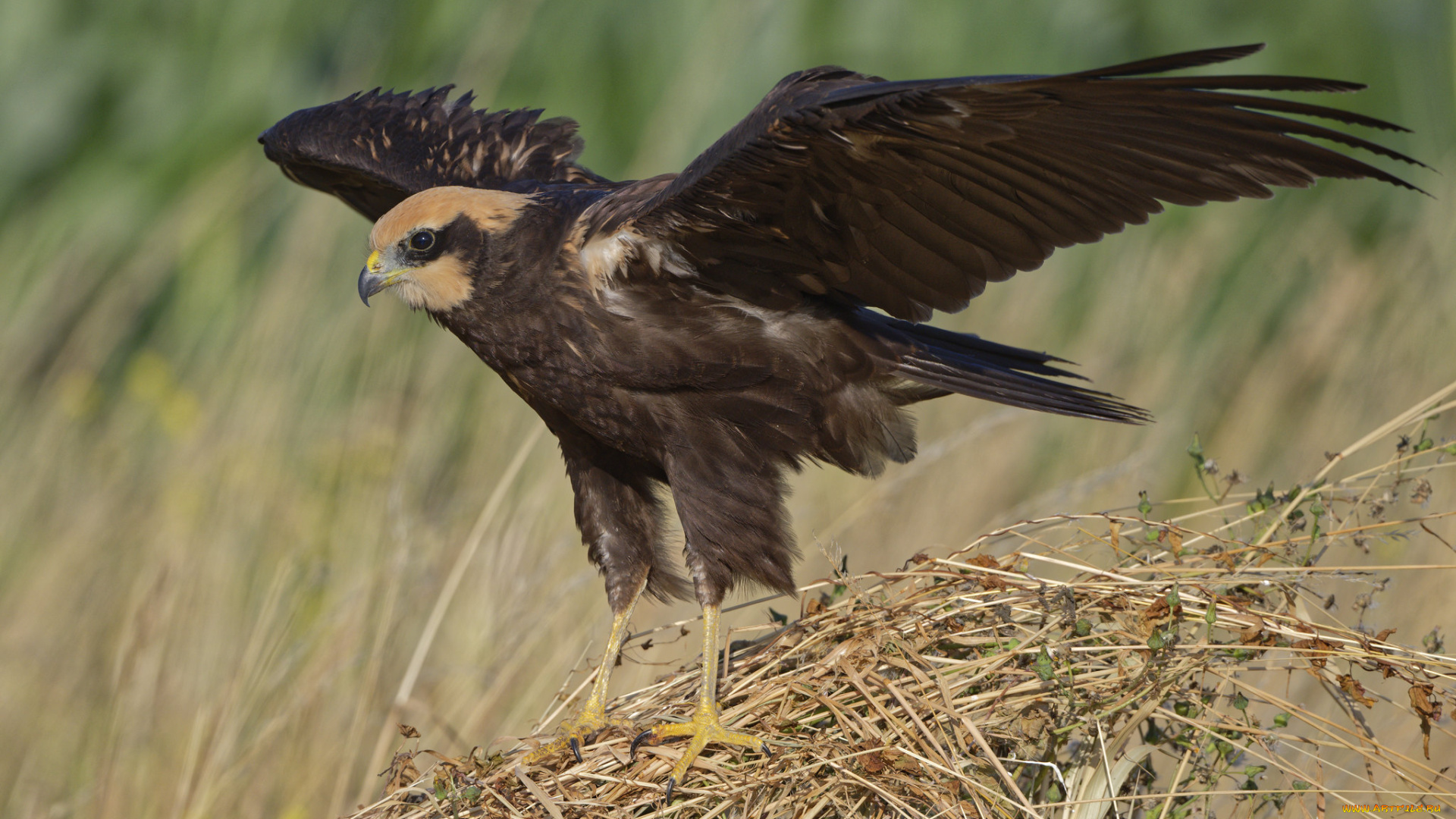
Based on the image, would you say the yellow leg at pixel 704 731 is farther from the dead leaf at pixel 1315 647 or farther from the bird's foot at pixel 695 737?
the dead leaf at pixel 1315 647

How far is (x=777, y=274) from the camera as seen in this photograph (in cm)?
287

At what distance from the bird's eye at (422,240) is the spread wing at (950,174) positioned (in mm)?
381

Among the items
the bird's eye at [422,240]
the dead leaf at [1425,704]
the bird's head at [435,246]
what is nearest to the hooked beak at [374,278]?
the bird's head at [435,246]

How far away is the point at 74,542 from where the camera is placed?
14.7 ft

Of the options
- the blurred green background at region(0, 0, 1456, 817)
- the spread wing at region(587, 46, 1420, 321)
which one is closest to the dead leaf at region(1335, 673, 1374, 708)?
the spread wing at region(587, 46, 1420, 321)

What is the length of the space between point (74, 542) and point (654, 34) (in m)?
3.97

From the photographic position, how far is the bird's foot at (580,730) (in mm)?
2371

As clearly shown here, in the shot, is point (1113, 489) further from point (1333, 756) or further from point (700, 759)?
point (700, 759)

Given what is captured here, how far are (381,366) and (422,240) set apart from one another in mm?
2003

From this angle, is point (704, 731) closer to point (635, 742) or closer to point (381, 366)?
point (635, 742)

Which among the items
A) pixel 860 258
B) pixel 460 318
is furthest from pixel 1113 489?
pixel 460 318

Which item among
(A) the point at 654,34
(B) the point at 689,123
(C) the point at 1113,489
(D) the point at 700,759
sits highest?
(A) the point at 654,34

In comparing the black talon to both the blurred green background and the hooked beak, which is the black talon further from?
the hooked beak

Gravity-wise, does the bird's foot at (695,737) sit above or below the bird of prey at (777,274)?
below
